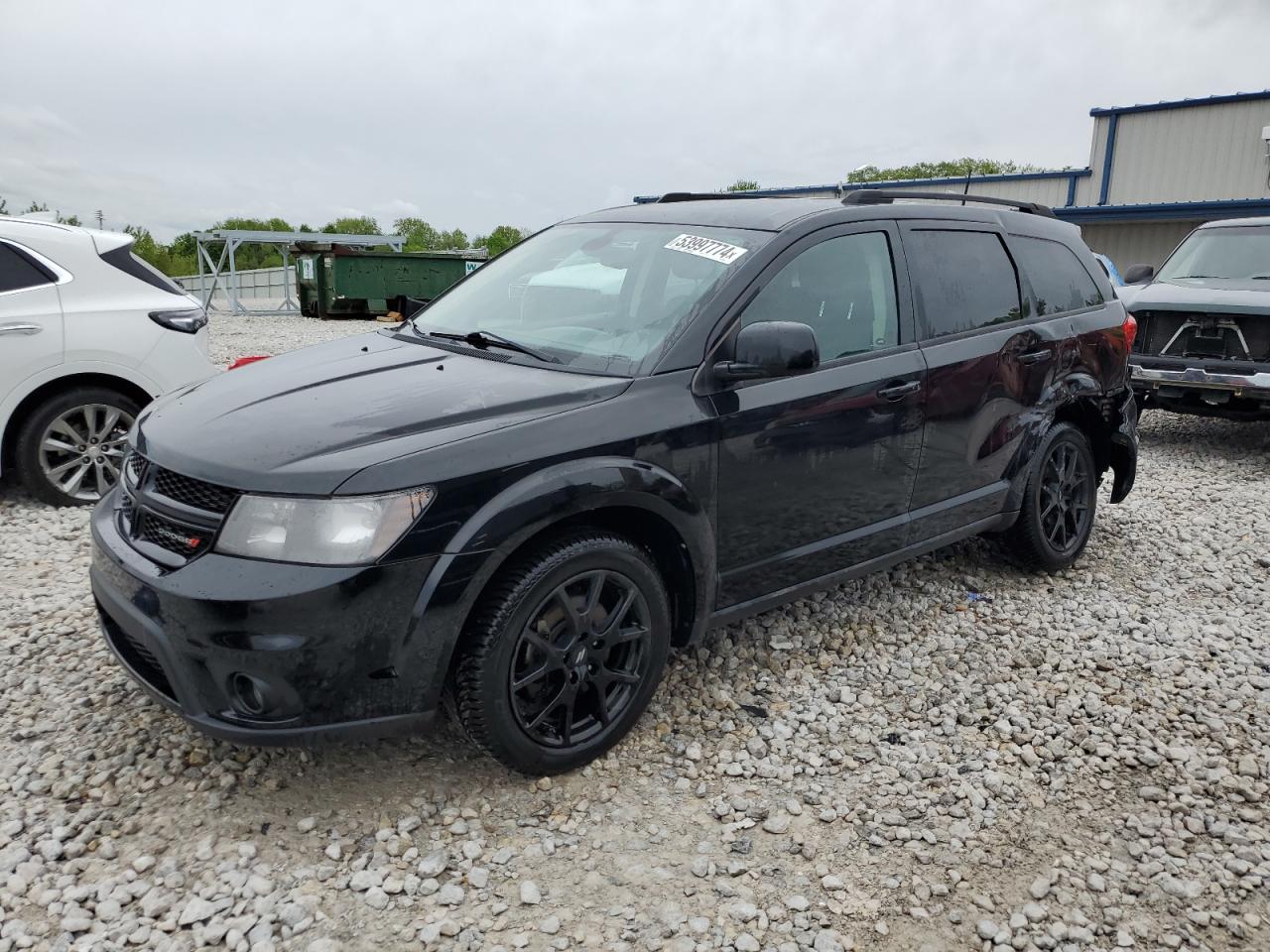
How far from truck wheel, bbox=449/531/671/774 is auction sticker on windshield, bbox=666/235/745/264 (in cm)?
116

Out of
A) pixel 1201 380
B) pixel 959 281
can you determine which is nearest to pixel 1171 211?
pixel 1201 380

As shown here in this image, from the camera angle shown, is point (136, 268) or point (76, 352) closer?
point (76, 352)

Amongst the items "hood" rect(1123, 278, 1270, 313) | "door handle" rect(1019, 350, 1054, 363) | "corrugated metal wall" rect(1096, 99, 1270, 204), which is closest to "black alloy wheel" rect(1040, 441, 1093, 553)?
"door handle" rect(1019, 350, 1054, 363)

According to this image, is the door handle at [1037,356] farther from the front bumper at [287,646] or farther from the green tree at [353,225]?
the green tree at [353,225]

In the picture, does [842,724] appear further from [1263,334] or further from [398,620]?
[1263,334]

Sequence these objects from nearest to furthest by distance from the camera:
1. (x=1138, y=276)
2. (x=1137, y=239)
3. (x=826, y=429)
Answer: (x=826, y=429) → (x=1138, y=276) → (x=1137, y=239)

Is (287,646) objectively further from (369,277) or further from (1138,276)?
(369,277)

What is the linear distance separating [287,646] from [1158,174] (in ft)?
85.9

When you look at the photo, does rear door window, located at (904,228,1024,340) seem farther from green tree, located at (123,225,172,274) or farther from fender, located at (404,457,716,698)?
green tree, located at (123,225,172,274)

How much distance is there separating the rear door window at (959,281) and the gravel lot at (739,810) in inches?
53.9

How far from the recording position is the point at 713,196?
4.36 metres

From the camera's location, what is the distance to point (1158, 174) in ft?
77.5

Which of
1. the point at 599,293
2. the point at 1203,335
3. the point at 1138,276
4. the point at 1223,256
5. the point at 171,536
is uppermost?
the point at 1223,256

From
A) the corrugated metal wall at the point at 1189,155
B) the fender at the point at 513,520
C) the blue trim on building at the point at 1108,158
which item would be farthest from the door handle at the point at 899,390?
Result: the blue trim on building at the point at 1108,158
